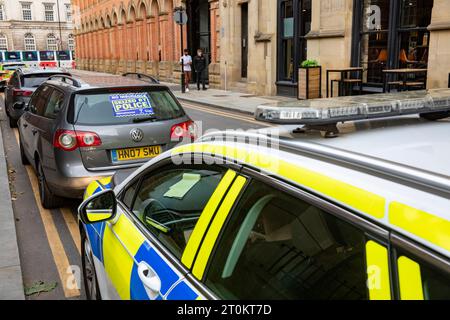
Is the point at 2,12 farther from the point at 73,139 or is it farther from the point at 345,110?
the point at 345,110

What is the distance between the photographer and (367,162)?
1547 mm

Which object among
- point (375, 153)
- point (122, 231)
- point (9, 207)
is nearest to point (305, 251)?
point (375, 153)

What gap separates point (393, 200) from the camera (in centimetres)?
129

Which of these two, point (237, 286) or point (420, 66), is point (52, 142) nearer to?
point (237, 286)

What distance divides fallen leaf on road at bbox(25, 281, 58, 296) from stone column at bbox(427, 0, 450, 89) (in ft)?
36.7

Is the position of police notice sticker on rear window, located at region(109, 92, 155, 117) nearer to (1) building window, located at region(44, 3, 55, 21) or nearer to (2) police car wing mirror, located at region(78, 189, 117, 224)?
(2) police car wing mirror, located at region(78, 189, 117, 224)

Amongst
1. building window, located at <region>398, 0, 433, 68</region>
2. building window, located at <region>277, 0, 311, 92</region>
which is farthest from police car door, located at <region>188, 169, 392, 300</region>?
building window, located at <region>277, 0, 311, 92</region>

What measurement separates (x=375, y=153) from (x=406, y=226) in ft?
1.71

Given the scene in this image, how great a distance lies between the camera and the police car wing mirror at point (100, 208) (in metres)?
2.88

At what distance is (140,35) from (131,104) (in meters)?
31.8

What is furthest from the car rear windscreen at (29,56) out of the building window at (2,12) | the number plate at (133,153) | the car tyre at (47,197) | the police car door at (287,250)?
the police car door at (287,250)

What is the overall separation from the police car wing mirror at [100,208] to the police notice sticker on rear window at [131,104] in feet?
9.87

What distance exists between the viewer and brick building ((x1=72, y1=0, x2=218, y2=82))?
2842cm

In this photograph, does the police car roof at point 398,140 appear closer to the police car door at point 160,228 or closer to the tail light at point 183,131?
the police car door at point 160,228
